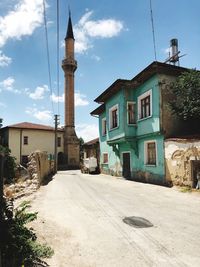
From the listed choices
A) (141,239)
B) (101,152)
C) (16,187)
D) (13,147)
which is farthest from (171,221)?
Result: (13,147)

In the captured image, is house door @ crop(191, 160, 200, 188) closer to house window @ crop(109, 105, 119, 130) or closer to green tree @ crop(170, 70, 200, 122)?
green tree @ crop(170, 70, 200, 122)

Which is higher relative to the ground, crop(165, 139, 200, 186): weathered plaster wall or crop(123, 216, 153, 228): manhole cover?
crop(165, 139, 200, 186): weathered plaster wall

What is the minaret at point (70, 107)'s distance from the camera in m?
43.8

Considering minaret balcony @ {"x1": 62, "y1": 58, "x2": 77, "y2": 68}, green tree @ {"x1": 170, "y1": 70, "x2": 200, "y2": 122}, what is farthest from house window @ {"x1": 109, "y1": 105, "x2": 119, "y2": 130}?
minaret balcony @ {"x1": 62, "y1": 58, "x2": 77, "y2": 68}

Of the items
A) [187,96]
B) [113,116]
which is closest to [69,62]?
[113,116]

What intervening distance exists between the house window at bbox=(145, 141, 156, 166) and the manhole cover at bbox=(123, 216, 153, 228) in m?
9.68

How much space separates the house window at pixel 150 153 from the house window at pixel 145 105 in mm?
1983

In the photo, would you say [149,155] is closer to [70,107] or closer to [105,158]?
[105,158]

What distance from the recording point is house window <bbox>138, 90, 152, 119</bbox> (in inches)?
685

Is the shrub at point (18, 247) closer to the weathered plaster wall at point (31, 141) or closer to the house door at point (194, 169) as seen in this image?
the house door at point (194, 169)

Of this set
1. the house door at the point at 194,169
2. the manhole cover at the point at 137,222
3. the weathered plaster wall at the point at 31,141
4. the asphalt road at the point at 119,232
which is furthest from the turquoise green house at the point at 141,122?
the weathered plaster wall at the point at 31,141

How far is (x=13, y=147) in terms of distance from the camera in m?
43.0

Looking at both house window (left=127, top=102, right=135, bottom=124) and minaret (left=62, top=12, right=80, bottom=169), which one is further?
minaret (left=62, top=12, right=80, bottom=169)

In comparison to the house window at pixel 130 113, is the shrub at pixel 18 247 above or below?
below
